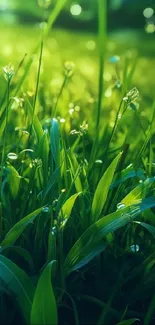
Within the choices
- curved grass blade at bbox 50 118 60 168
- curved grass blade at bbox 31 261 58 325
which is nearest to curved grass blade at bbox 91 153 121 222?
curved grass blade at bbox 50 118 60 168

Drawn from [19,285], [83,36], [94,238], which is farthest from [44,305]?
[83,36]

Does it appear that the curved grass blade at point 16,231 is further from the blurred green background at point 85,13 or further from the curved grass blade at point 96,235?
the blurred green background at point 85,13

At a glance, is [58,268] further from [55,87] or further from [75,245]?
[55,87]

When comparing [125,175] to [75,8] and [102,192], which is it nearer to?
[102,192]

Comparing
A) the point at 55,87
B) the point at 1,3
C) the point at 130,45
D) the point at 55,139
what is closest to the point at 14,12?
the point at 1,3

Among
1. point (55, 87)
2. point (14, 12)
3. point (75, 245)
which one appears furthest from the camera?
point (14, 12)
